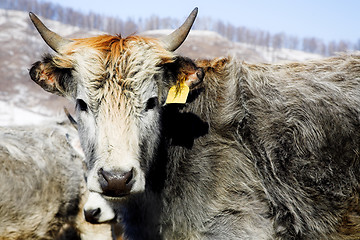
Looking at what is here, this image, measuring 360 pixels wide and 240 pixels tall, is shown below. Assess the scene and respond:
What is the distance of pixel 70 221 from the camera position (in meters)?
6.79

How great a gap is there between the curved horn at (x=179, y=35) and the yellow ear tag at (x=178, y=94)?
1.42 feet

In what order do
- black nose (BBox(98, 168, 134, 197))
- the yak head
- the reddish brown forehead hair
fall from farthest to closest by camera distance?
the reddish brown forehead hair < the yak head < black nose (BBox(98, 168, 134, 197))

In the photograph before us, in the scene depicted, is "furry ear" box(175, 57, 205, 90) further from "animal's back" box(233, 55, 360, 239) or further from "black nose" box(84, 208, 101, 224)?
"black nose" box(84, 208, 101, 224)

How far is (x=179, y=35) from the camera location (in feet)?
13.4

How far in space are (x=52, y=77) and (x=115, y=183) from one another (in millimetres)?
1654

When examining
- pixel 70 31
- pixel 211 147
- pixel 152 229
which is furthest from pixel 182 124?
pixel 70 31

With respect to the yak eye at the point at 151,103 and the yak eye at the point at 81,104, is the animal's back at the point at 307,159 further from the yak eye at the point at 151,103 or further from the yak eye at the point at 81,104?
the yak eye at the point at 81,104

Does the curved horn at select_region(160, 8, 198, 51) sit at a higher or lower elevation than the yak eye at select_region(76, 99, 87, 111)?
higher

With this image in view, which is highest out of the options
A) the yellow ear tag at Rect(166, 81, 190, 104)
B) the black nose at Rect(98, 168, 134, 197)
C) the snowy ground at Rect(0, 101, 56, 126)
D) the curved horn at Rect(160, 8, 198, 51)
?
the curved horn at Rect(160, 8, 198, 51)

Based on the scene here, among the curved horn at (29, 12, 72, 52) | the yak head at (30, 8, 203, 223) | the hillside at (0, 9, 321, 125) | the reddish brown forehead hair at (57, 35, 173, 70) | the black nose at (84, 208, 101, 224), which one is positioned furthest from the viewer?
the hillside at (0, 9, 321, 125)

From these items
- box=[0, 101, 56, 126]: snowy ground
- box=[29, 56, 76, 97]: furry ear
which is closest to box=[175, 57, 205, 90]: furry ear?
box=[29, 56, 76, 97]: furry ear

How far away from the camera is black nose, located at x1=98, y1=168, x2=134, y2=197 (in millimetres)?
3199

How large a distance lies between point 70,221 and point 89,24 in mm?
98250

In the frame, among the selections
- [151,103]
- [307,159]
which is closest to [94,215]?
[151,103]
